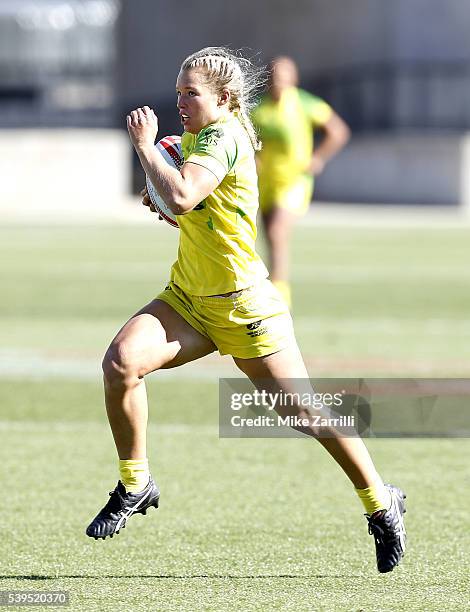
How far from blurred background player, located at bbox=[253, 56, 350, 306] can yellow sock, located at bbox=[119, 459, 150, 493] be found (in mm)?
8027

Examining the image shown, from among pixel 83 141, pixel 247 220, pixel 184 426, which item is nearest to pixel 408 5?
pixel 83 141

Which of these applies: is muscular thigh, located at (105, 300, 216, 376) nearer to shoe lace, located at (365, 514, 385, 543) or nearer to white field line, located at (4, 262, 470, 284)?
shoe lace, located at (365, 514, 385, 543)

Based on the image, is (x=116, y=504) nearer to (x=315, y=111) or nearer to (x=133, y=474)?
(x=133, y=474)

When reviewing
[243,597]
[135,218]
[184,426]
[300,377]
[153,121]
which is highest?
[153,121]

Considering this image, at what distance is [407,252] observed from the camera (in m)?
22.7

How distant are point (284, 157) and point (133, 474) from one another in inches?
342

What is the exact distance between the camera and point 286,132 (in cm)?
1377

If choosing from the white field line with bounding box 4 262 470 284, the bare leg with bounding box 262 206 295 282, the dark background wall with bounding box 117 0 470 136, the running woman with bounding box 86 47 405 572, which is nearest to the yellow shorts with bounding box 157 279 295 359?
the running woman with bounding box 86 47 405 572

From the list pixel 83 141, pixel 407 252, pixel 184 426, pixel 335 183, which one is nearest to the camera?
pixel 184 426

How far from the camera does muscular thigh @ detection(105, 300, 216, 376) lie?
16.3ft

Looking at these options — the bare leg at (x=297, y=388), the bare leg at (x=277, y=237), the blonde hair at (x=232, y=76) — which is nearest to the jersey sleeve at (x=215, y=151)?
the blonde hair at (x=232, y=76)

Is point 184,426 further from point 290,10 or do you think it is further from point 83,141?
point 290,10

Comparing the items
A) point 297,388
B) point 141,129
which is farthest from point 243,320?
point 141,129

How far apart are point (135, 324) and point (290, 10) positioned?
45583mm
